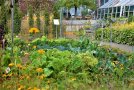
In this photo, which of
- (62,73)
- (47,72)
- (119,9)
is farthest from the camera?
(119,9)

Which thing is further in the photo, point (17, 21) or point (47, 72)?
point (17, 21)

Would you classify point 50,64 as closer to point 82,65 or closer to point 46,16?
point 82,65

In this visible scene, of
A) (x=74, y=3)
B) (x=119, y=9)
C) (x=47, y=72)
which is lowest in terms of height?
(x=47, y=72)

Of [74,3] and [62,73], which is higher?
[74,3]

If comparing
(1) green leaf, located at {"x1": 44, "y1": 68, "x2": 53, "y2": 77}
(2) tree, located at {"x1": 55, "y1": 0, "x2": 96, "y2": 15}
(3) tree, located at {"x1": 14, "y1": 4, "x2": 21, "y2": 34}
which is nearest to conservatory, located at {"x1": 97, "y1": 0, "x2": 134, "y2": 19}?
(2) tree, located at {"x1": 55, "y1": 0, "x2": 96, "y2": 15}

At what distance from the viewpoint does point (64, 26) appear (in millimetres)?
21719

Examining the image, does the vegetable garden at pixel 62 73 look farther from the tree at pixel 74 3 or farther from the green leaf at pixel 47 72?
the tree at pixel 74 3

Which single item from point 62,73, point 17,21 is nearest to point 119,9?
point 17,21

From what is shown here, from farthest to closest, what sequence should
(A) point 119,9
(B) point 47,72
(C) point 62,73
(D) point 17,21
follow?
(A) point 119,9, (D) point 17,21, (B) point 47,72, (C) point 62,73

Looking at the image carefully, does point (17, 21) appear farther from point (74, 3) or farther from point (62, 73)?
point (62, 73)

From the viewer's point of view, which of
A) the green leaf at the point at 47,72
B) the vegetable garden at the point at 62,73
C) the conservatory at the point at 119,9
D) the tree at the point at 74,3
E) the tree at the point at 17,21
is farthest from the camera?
the tree at the point at 74,3

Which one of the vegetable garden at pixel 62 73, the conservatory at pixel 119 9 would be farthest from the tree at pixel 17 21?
the vegetable garden at pixel 62 73

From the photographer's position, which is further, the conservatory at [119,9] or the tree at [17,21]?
the conservatory at [119,9]

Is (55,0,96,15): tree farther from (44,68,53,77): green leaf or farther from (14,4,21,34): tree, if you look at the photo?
(44,68,53,77): green leaf
